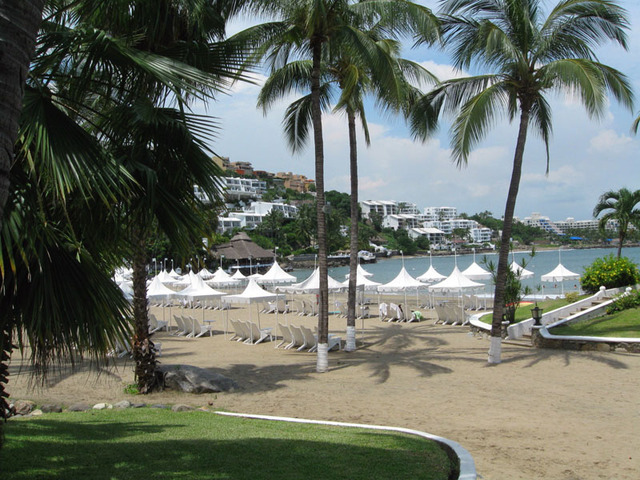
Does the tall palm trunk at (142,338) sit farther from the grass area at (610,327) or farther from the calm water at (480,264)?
the calm water at (480,264)

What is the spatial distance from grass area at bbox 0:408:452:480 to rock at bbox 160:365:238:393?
297 centimetres

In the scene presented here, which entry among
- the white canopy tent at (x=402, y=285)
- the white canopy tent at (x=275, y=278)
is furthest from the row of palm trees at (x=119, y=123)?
the white canopy tent at (x=275, y=278)

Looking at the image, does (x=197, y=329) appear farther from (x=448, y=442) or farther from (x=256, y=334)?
(x=448, y=442)

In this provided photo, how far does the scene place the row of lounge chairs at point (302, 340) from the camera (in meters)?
15.6

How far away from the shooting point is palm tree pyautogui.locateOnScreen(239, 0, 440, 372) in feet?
37.4

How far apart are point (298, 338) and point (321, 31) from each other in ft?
28.8

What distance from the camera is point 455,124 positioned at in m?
12.1

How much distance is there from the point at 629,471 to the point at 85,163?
5.98m

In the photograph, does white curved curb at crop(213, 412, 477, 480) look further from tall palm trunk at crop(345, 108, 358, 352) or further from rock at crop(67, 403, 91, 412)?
tall palm trunk at crop(345, 108, 358, 352)

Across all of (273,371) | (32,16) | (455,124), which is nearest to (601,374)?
(455,124)

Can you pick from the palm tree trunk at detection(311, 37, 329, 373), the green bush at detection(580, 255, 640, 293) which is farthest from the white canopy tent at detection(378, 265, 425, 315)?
the palm tree trunk at detection(311, 37, 329, 373)

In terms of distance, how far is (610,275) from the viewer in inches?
785

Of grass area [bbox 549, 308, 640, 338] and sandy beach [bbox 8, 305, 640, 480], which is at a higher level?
grass area [bbox 549, 308, 640, 338]

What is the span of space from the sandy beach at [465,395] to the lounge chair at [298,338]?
0.49 meters
